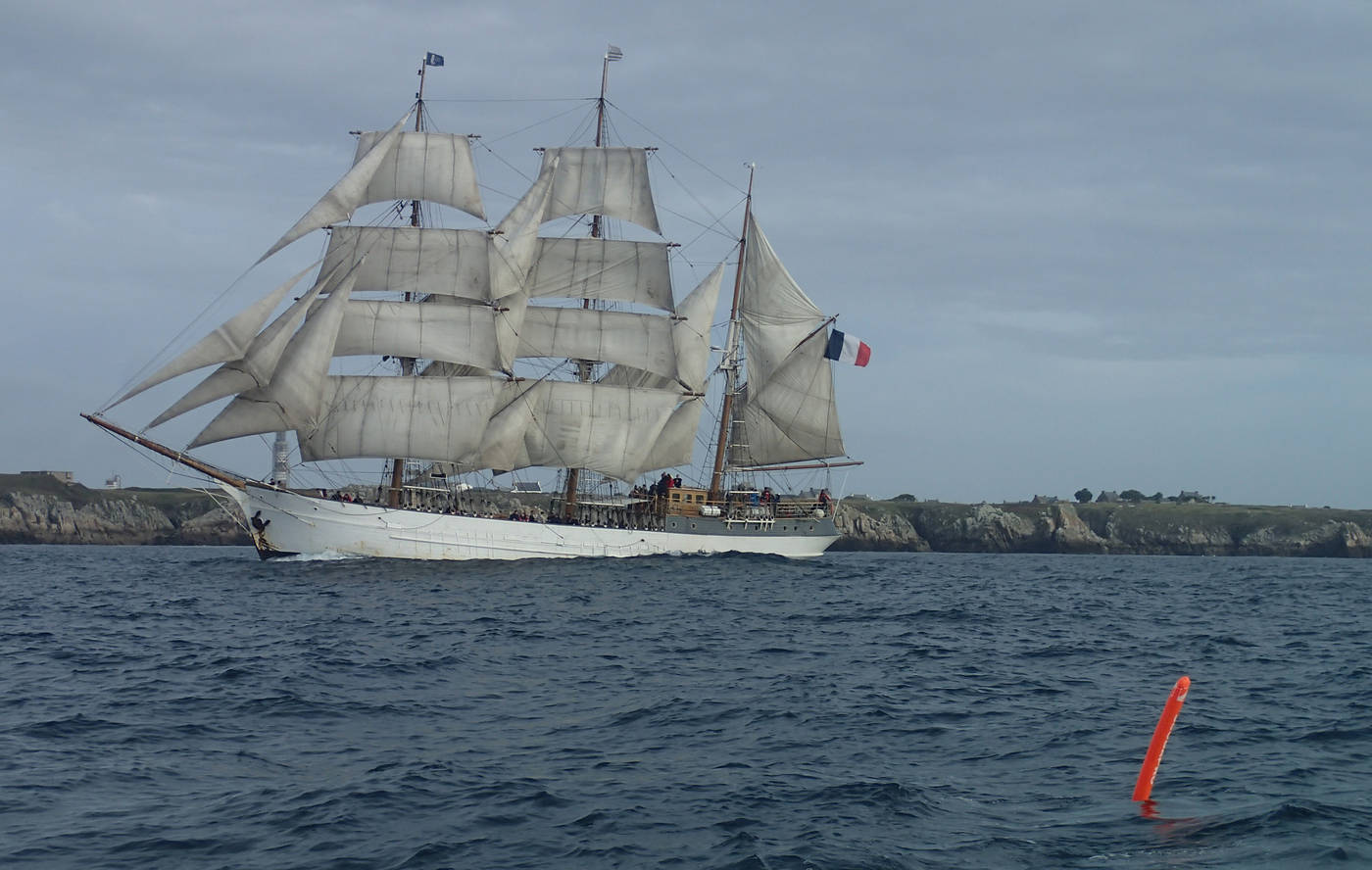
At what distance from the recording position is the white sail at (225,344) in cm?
5556

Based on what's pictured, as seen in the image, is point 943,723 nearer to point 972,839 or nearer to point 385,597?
point 972,839

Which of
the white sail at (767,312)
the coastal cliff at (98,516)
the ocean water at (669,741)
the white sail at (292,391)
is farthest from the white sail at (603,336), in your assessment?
the ocean water at (669,741)

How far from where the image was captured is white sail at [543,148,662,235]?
8200 centimetres

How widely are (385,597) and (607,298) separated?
139ft

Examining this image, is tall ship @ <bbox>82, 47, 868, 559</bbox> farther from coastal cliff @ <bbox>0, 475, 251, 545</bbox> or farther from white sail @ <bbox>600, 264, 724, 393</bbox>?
coastal cliff @ <bbox>0, 475, 251, 545</bbox>

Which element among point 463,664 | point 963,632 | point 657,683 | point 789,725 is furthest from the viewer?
point 963,632

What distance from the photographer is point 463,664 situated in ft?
79.6

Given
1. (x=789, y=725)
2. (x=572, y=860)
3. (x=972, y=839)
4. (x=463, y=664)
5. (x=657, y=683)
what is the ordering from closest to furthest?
(x=572, y=860)
(x=972, y=839)
(x=789, y=725)
(x=657, y=683)
(x=463, y=664)

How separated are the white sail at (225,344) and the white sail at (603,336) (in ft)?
74.2

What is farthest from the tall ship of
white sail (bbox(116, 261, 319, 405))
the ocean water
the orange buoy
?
the orange buoy

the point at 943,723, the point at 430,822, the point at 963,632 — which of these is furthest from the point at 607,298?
the point at 430,822

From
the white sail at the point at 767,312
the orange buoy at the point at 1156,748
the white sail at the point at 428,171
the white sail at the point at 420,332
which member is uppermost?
the white sail at the point at 428,171

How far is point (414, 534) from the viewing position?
222ft

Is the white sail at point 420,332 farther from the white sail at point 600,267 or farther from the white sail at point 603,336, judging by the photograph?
the white sail at point 600,267
